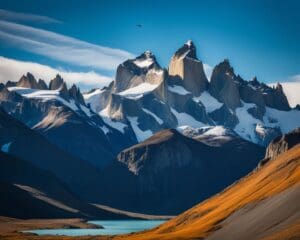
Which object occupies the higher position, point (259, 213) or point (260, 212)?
point (260, 212)

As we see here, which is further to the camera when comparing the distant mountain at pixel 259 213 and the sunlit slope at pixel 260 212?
the sunlit slope at pixel 260 212

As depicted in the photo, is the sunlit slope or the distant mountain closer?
the distant mountain

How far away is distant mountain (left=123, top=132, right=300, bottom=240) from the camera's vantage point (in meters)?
108

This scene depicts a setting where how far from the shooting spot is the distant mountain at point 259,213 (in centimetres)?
10819

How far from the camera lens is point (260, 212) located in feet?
419

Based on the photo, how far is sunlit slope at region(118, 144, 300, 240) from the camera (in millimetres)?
109094

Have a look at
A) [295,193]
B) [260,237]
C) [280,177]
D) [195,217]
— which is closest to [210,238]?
[295,193]

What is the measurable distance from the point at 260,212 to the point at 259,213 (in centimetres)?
43

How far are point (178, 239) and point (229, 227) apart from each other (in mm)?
10753

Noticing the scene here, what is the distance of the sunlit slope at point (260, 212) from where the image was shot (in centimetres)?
10909

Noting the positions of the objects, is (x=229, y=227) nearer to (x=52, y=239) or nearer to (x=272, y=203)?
(x=272, y=203)

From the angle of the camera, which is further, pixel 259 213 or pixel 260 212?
pixel 260 212

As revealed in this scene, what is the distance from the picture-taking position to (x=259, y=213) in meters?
127

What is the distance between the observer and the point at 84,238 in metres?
169
